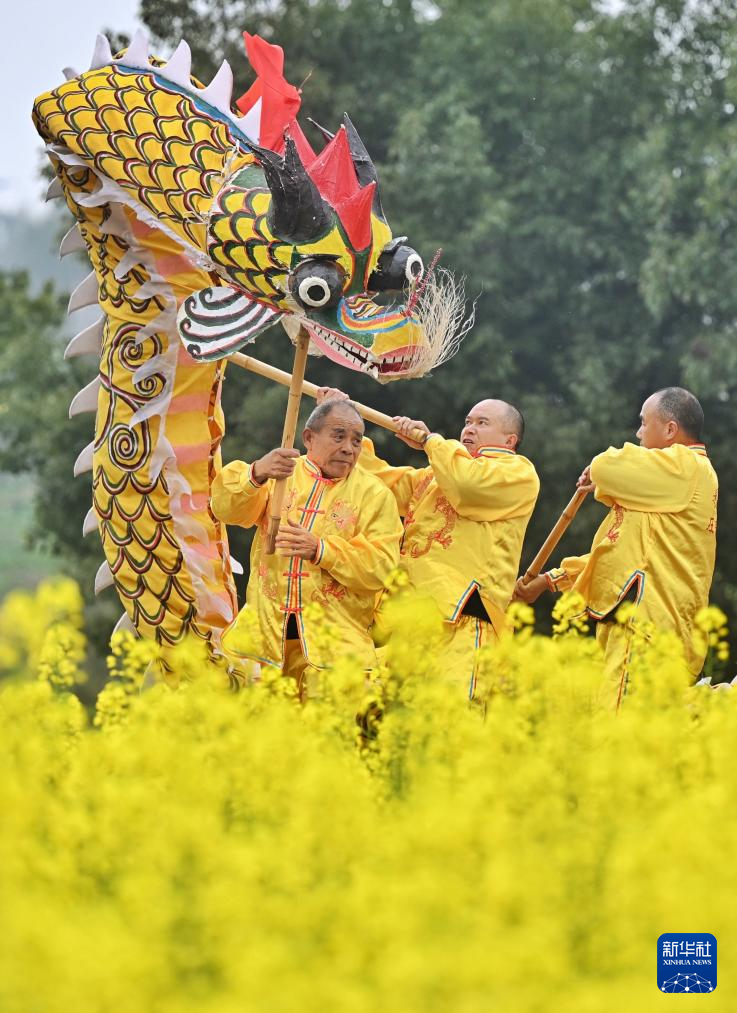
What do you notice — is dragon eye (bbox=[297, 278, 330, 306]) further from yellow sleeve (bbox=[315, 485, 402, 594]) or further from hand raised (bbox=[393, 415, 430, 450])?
yellow sleeve (bbox=[315, 485, 402, 594])

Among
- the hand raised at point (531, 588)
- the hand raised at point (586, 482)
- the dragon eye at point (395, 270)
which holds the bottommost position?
the hand raised at point (531, 588)

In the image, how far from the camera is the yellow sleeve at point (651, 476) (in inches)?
232

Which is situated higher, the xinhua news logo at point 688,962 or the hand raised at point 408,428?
the hand raised at point 408,428

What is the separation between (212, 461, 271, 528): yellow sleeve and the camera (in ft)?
18.3

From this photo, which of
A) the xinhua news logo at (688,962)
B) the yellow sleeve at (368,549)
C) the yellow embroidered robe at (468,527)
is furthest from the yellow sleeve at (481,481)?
the xinhua news logo at (688,962)

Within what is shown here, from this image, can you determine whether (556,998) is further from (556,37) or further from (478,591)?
(556,37)

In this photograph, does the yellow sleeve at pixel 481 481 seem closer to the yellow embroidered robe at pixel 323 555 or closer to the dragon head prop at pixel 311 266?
the yellow embroidered robe at pixel 323 555

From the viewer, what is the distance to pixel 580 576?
6.13 meters

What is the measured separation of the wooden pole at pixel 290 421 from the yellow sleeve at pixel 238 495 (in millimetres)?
129

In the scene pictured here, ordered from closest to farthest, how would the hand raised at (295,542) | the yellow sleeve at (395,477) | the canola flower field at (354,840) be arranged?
1. the canola flower field at (354,840)
2. the hand raised at (295,542)
3. the yellow sleeve at (395,477)

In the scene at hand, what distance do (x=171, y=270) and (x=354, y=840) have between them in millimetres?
3084

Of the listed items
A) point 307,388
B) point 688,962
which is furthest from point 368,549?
point 688,962

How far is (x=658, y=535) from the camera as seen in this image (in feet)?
19.6

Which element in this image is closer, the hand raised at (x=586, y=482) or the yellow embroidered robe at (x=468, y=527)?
the yellow embroidered robe at (x=468, y=527)
